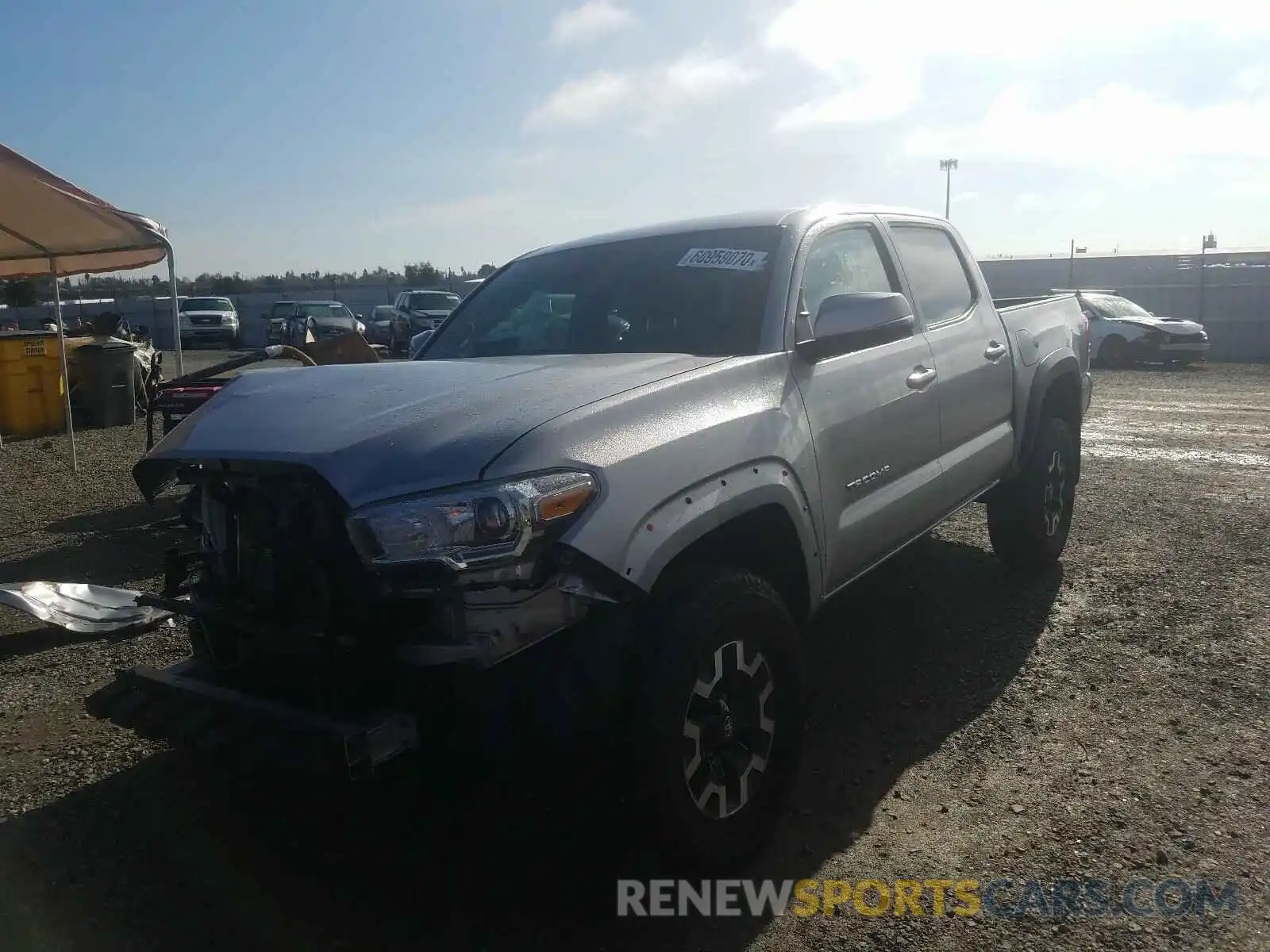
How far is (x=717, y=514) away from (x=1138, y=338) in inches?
821

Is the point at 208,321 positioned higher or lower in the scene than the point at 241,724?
higher

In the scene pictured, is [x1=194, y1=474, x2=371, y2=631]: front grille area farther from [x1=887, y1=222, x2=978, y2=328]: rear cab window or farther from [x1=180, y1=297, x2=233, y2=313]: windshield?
[x1=180, y1=297, x2=233, y2=313]: windshield

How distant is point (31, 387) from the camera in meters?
13.1

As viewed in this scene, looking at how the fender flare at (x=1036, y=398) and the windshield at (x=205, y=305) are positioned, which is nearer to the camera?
the fender flare at (x=1036, y=398)

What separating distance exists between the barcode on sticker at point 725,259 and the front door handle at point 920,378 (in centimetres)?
83

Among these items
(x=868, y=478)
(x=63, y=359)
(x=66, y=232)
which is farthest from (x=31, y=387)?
(x=868, y=478)

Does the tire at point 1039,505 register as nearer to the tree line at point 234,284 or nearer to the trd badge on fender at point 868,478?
the trd badge on fender at point 868,478

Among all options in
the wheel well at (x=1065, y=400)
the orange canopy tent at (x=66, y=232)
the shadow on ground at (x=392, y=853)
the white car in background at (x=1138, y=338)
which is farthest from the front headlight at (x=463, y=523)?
the white car in background at (x=1138, y=338)

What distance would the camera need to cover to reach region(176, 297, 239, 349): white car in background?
1300 inches

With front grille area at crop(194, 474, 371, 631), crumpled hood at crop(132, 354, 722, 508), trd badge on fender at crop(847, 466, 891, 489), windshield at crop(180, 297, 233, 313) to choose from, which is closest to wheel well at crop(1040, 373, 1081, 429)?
trd badge on fender at crop(847, 466, 891, 489)

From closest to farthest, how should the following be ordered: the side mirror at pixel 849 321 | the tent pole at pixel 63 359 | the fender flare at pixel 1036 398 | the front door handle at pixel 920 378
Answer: the side mirror at pixel 849 321 < the front door handle at pixel 920 378 < the fender flare at pixel 1036 398 < the tent pole at pixel 63 359

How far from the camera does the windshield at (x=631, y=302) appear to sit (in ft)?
12.0

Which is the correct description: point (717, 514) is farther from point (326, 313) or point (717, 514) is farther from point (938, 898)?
point (326, 313)

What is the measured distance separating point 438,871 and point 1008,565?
4021 millimetres
